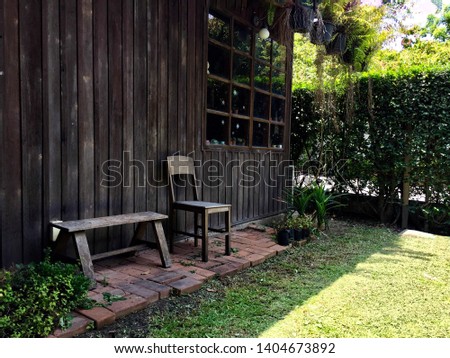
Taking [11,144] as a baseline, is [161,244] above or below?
below

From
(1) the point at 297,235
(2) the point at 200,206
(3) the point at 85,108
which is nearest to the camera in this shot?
(3) the point at 85,108

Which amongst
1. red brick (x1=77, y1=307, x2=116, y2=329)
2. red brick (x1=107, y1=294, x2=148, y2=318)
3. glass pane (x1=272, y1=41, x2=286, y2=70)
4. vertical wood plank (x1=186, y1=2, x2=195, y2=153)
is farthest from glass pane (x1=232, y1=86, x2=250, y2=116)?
red brick (x1=77, y1=307, x2=116, y2=329)

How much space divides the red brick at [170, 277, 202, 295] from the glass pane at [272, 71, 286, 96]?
10.3ft

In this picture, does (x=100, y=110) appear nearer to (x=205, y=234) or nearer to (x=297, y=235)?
(x=205, y=234)

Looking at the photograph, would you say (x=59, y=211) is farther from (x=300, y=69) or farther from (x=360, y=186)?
(x=300, y=69)

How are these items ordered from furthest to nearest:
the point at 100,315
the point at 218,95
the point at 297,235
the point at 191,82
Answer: the point at 297,235
the point at 218,95
the point at 191,82
the point at 100,315

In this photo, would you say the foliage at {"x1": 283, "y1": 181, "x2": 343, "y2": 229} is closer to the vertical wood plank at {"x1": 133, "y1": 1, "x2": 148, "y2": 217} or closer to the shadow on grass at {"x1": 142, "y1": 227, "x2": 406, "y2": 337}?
the shadow on grass at {"x1": 142, "y1": 227, "x2": 406, "y2": 337}

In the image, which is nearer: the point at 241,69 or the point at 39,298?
the point at 39,298

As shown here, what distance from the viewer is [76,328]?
1764mm

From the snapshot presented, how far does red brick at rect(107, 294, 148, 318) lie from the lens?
6.52 feet

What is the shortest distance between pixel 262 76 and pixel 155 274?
2.99 metres

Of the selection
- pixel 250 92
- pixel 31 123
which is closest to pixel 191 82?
pixel 250 92

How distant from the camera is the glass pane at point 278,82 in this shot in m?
4.84
